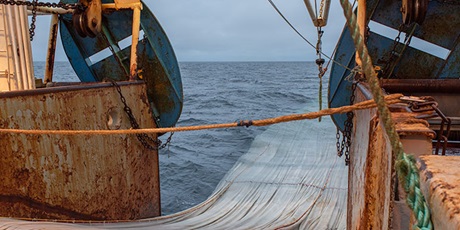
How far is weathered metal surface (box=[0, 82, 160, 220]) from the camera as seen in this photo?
3.51 meters

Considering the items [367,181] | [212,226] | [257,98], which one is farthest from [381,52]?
[257,98]

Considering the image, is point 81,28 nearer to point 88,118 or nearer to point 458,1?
point 88,118

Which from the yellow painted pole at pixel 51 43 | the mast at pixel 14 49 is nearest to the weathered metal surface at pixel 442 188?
the mast at pixel 14 49

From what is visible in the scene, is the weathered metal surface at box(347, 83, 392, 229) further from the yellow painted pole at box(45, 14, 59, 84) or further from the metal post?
the yellow painted pole at box(45, 14, 59, 84)

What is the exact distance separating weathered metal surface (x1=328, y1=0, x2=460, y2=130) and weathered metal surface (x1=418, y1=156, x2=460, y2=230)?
5.20 metres

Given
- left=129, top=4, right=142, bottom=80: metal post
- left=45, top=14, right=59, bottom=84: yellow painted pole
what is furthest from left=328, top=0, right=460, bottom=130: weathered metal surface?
left=45, top=14, right=59, bottom=84: yellow painted pole

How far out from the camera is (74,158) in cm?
420

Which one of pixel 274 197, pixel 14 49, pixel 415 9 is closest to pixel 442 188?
pixel 415 9

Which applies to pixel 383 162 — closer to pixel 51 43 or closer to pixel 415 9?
pixel 415 9

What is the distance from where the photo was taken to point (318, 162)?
10102mm

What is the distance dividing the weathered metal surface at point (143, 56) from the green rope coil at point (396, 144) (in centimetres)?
583

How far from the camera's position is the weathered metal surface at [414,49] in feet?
20.3

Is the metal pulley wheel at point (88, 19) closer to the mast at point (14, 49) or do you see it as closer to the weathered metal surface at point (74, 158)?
the mast at point (14, 49)

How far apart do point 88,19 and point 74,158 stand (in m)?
2.61
